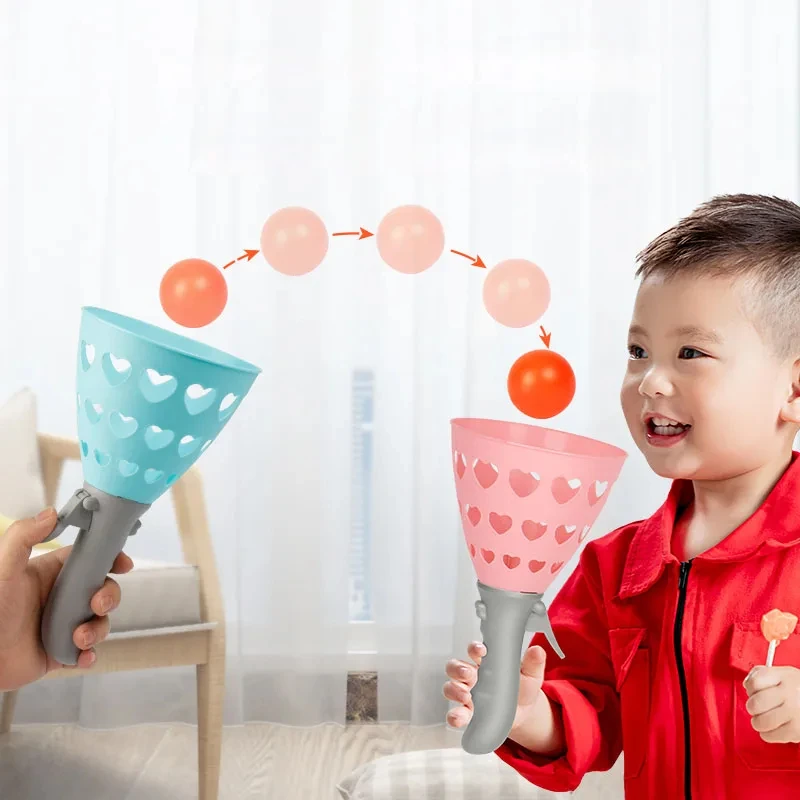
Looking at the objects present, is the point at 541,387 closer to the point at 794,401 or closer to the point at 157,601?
the point at 794,401

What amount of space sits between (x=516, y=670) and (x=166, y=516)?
5.99 feet

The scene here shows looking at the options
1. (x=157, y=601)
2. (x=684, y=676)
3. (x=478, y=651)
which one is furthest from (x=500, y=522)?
(x=157, y=601)

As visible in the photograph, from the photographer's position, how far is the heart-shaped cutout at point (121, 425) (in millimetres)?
768

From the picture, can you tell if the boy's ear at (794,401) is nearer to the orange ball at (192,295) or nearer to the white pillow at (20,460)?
the orange ball at (192,295)

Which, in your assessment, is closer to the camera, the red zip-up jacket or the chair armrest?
the red zip-up jacket

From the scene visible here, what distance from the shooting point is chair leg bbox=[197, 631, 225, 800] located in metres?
1.97

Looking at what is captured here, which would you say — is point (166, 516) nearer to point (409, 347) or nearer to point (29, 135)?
point (409, 347)

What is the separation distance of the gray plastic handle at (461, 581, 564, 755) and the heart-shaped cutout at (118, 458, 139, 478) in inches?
10.5

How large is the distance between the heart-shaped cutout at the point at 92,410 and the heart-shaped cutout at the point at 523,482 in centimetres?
31

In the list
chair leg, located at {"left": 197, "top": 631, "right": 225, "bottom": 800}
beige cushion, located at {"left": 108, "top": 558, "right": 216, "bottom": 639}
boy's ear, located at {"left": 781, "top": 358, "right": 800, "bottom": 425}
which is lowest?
chair leg, located at {"left": 197, "top": 631, "right": 225, "bottom": 800}

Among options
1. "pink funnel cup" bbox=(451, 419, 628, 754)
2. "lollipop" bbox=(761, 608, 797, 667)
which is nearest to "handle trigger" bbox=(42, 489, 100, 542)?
"pink funnel cup" bbox=(451, 419, 628, 754)

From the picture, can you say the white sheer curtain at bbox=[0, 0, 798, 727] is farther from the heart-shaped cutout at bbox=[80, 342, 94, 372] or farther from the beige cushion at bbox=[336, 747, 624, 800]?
the heart-shaped cutout at bbox=[80, 342, 94, 372]

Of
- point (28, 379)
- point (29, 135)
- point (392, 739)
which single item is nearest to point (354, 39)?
point (29, 135)

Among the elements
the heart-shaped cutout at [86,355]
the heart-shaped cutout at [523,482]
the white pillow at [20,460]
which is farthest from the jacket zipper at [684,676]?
the white pillow at [20,460]
